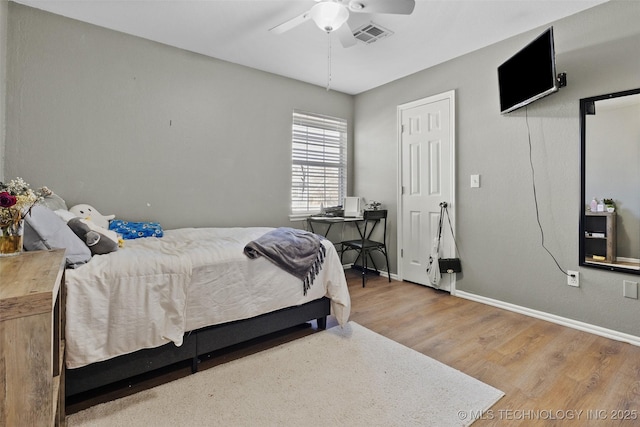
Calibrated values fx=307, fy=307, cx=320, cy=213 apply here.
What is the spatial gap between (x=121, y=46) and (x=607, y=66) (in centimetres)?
→ 405

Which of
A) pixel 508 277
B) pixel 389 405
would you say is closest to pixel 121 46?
pixel 389 405

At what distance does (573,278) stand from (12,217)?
3.66 meters

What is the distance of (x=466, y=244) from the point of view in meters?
3.28

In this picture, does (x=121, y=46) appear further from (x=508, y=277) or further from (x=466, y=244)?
(x=508, y=277)

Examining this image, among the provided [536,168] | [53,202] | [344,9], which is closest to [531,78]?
[536,168]

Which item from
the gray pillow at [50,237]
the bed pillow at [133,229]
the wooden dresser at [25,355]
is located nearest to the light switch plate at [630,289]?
the wooden dresser at [25,355]

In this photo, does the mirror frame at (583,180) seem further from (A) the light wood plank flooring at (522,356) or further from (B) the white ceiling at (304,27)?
(B) the white ceiling at (304,27)

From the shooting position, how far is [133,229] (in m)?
2.61

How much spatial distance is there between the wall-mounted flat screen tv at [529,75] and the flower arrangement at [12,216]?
10.8 ft

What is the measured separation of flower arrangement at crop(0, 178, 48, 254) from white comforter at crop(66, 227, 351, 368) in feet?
0.86

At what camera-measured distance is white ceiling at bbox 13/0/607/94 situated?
2.39 m

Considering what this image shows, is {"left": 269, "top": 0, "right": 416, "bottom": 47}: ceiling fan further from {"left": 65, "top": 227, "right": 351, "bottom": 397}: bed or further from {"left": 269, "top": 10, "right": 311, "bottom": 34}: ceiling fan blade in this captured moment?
{"left": 65, "top": 227, "right": 351, "bottom": 397}: bed

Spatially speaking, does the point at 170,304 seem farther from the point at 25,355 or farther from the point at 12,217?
the point at 25,355

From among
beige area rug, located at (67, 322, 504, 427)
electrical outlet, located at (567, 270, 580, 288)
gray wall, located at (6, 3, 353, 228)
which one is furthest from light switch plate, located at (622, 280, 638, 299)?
gray wall, located at (6, 3, 353, 228)
